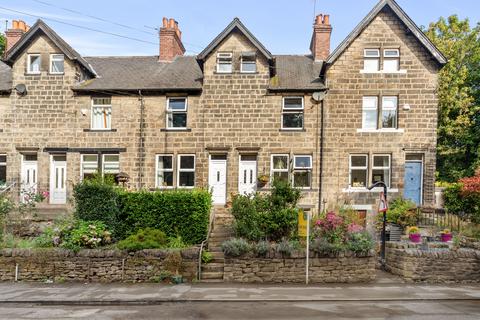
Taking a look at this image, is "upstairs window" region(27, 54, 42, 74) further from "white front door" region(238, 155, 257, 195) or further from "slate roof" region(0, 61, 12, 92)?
"white front door" region(238, 155, 257, 195)

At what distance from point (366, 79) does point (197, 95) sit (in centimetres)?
910

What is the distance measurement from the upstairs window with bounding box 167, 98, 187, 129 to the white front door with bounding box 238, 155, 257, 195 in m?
3.82

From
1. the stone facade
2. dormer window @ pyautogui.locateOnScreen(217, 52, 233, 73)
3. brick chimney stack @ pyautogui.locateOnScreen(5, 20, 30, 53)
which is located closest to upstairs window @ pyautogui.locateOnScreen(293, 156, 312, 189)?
the stone facade

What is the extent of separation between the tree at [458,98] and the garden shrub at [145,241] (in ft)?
72.7

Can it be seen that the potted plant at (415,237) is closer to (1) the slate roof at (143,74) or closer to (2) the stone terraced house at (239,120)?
(2) the stone terraced house at (239,120)

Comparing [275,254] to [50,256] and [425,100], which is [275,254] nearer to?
[50,256]

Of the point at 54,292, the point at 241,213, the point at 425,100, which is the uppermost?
the point at 425,100

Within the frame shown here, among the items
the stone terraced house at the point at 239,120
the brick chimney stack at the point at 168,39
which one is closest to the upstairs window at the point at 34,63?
the stone terraced house at the point at 239,120

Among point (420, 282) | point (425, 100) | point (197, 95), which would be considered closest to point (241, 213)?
point (420, 282)

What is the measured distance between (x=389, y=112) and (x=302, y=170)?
5549 millimetres

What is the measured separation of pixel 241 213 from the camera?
15.0m

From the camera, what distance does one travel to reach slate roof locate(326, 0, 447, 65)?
20172 millimetres

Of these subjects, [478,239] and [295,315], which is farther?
[478,239]

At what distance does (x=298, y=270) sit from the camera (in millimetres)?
13609
